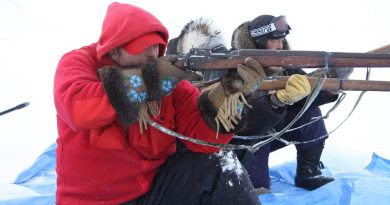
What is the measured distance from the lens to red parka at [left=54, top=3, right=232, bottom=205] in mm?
1396

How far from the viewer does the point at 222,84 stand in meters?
1.46

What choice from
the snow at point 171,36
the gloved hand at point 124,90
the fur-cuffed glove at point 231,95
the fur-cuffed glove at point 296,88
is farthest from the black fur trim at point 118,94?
the snow at point 171,36

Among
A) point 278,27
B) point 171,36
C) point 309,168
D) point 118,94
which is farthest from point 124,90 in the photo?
point 171,36

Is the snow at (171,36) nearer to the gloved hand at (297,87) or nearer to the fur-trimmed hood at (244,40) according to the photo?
the fur-trimmed hood at (244,40)

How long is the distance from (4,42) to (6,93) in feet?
9.72

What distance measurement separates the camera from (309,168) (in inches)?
112

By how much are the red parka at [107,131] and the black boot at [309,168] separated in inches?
53.1

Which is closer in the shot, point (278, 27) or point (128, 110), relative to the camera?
point (128, 110)

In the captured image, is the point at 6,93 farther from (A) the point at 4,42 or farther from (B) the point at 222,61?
(B) the point at 222,61

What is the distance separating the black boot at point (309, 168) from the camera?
2814mm

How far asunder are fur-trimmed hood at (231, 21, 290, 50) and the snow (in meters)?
0.09

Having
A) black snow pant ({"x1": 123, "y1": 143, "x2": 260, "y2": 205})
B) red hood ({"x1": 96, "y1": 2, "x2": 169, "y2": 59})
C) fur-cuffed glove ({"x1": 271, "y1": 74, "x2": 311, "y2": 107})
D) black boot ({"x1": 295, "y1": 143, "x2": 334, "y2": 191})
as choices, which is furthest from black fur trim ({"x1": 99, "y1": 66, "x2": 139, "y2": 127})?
black boot ({"x1": 295, "y1": 143, "x2": 334, "y2": 191})

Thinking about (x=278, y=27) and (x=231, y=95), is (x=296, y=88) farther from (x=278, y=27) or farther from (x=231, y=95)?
(x=278, y=27)

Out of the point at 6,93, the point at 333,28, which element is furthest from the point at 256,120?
the point at 333,28
